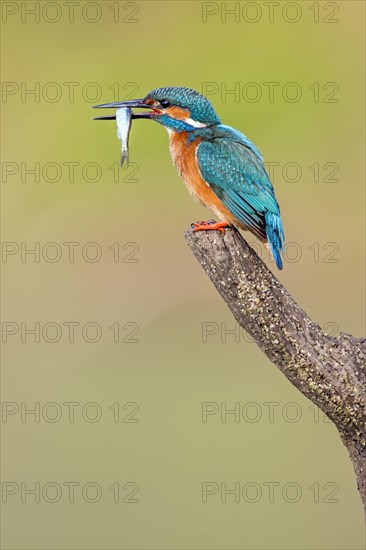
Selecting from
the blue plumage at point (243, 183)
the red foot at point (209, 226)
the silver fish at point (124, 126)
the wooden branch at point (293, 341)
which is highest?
the silver fish at point (124, 126)

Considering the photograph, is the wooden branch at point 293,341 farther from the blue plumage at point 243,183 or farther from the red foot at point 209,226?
the blue plumage at point 243,183

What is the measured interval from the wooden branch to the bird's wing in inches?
14.0

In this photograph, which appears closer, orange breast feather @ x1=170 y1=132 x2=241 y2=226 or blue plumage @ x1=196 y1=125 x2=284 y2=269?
blue plumage @ x1=196 y1=125 x2=284 y2=269

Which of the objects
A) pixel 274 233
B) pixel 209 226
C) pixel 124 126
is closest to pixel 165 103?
pixel 124 126

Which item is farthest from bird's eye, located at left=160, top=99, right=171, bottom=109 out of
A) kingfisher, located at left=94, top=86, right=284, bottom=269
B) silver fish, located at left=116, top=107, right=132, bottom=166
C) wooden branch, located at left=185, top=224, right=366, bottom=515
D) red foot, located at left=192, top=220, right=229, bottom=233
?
wooden branch, located at left=185, top=224, right=366, bottom=515

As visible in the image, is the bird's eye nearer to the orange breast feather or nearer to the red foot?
the orange breast feather

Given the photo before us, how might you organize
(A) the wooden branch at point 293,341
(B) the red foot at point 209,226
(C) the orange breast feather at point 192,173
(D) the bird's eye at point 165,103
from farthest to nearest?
(D) the bird's eye at point 165,103 → (C) the orange breast feather at point 192,173 → (B) the red foot at point 209,226 → (A) the wooden branch at point 293,341

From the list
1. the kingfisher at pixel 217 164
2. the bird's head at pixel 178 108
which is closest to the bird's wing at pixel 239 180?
the kingfisher at pixel 217 164

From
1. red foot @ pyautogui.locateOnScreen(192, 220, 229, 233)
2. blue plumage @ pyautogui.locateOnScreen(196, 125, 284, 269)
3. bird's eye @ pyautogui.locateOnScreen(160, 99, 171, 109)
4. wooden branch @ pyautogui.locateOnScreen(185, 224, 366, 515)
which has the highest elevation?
bird's eye @ pyautogui.locateOnScreen(160, 99, 171, 109)

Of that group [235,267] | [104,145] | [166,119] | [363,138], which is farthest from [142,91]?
[235,267]

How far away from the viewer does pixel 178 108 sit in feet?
12.1

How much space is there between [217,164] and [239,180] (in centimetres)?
8

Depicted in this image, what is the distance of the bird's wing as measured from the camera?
3453 mm

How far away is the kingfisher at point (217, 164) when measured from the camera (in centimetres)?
346
